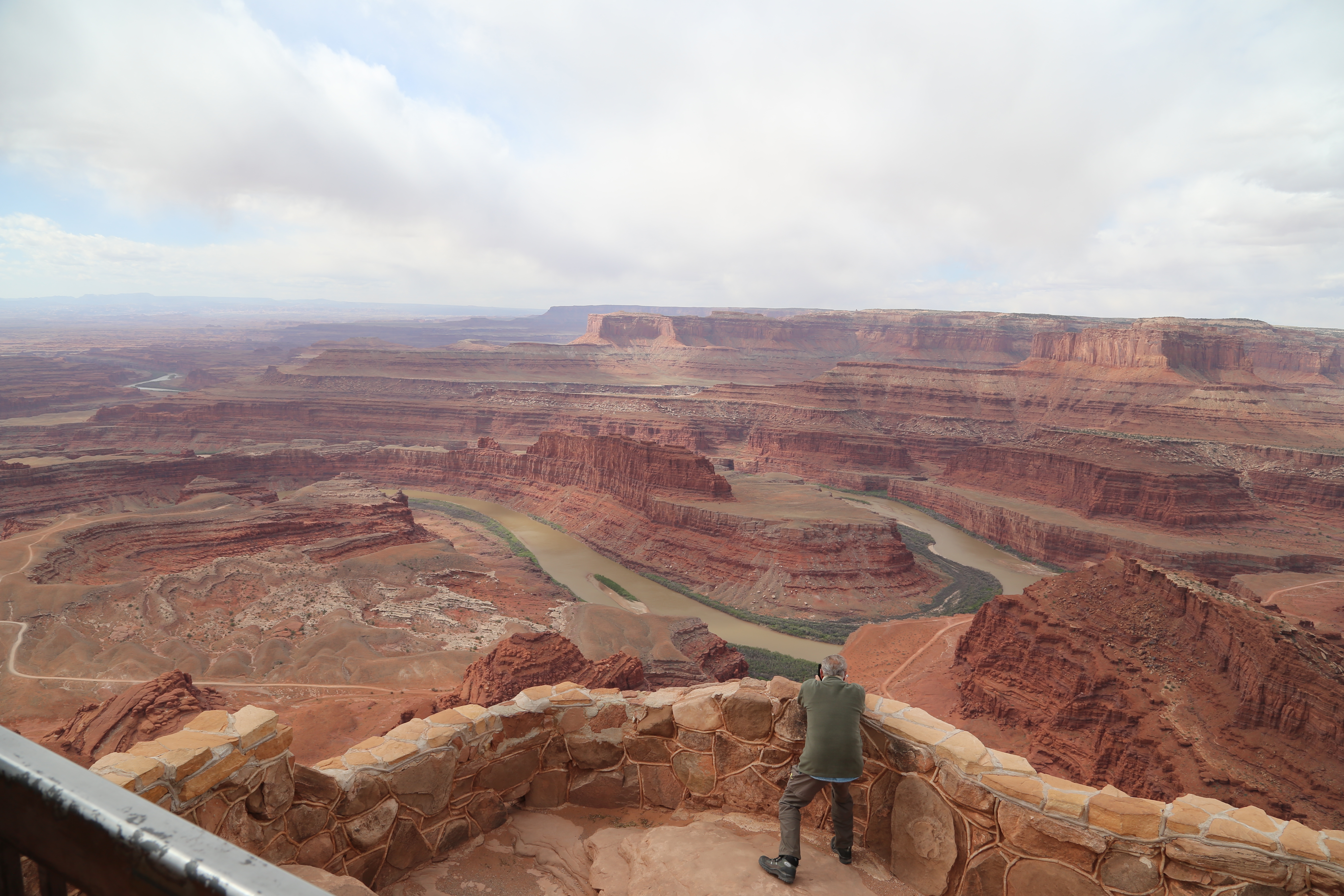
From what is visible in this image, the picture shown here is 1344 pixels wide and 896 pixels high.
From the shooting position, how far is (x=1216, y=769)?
674 inches

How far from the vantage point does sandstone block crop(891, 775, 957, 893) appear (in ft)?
19.7

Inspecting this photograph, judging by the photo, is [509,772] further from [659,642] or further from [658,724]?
[659,642]

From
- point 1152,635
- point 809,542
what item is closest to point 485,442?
point 809,542

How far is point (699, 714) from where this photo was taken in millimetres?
7371

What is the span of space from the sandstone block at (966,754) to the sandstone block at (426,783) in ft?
14.9

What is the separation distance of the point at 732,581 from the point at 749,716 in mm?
36736

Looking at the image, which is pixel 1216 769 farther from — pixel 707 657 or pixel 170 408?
pixel 170 408

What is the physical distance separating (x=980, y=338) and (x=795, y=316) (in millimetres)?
48484

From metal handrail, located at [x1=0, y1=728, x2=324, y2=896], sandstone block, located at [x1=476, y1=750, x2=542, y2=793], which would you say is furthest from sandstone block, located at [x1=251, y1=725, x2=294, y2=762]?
metal handrail, located at [x1=0, y1=728, x2=324, y2=896]

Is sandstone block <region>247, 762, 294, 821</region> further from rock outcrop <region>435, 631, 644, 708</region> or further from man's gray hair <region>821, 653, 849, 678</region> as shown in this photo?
rock outcrop <region>435, 631, 644, 708</region>

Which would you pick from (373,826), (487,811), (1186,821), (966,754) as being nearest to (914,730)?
(966,754)

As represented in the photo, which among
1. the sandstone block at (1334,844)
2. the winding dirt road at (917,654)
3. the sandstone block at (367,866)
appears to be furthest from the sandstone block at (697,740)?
the winding dirt road at (917,654)

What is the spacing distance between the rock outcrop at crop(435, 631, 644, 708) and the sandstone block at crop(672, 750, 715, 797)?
12814 mm

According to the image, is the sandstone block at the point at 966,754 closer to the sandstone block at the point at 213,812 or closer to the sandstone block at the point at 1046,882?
the sandstone block at the point at 1046,882
